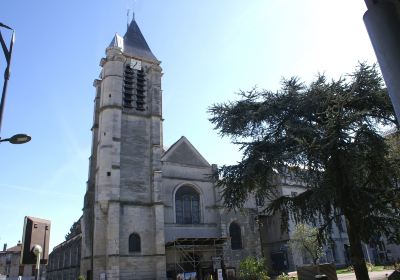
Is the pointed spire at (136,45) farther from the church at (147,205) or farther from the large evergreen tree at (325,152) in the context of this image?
the large evergreen tree at (325,152)

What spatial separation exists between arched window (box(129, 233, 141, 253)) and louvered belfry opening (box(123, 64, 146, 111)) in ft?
36.1

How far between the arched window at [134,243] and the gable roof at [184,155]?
6985 millimetres

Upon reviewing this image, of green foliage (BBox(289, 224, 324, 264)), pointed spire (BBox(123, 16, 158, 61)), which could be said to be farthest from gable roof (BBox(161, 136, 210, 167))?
green foliage (BBox(289, 224, 324, 264))

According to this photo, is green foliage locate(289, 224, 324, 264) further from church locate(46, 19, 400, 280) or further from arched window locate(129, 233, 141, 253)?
arched window locate(129, 233, 141, 253)

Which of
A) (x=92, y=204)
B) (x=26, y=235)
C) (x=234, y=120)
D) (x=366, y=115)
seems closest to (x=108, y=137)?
(x=92, y=204)

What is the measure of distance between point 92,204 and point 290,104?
20.4 meters

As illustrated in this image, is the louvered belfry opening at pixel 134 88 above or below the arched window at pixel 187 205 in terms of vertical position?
above

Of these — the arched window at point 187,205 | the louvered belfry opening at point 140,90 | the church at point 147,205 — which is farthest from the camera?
the louvered belfry opening at point 140,90

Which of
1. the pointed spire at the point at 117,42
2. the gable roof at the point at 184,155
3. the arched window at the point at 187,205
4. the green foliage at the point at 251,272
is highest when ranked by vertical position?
the pointed spire at the point at 117,42

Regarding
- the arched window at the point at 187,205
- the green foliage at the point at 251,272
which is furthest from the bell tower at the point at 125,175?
the green foliage at the point at 251,272

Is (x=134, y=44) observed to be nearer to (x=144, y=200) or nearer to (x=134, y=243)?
(x=144, y=200)

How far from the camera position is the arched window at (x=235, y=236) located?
30.7 m

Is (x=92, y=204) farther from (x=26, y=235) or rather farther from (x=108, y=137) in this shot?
(x=26, y=235)

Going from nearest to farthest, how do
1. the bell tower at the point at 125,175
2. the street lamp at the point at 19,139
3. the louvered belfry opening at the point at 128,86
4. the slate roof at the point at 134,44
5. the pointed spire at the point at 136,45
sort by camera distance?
the street lamp at the point at 19,139, the bell tower at the point at 125,175, the louvered belfry opening at the point at 128,86, the slate roof at the point at 134,44, the pointed spire at the point at 136,45
